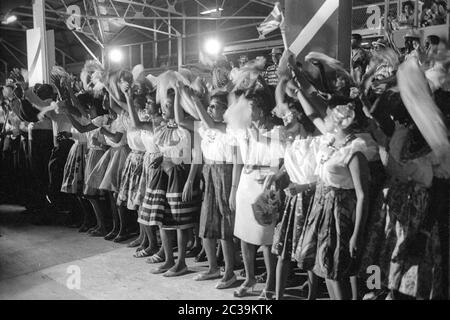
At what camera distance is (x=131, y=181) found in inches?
208

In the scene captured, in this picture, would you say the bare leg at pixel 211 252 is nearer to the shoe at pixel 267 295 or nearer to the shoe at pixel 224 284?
the shoe at pixel 224 284

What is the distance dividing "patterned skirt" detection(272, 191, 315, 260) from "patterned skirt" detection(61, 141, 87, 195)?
349 cm

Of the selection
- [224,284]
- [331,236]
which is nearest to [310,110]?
[331,236]

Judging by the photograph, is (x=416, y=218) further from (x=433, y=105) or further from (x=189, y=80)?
(x=189, y=80)

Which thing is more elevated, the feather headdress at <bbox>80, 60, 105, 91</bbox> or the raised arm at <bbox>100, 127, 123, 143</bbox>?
the feather headdress at <bbox>80, 60, 105, 91</bbox>

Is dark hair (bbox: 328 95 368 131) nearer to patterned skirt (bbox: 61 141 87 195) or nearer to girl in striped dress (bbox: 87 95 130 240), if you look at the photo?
girl in striped dress (bbox: 87 95 130 240)

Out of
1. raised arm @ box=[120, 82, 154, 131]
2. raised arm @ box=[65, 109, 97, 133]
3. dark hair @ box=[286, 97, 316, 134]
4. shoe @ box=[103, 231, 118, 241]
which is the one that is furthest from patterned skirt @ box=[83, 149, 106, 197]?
dark hair @ box=[286, 97, 316, 134]

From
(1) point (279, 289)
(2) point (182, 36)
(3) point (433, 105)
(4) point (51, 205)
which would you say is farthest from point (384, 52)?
(2) point (182, 36)

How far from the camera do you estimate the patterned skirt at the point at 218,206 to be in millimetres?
4199

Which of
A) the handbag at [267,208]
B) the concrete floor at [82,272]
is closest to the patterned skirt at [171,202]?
the concrete floor at [82,272]

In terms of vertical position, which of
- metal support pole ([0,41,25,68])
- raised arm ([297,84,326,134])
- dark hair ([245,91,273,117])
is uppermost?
metal support pole ([0,41,25,68])

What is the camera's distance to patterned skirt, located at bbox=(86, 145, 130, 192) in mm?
5641

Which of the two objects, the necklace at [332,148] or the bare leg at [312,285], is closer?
the necklace at [332,148]

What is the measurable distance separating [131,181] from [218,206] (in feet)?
4.90
